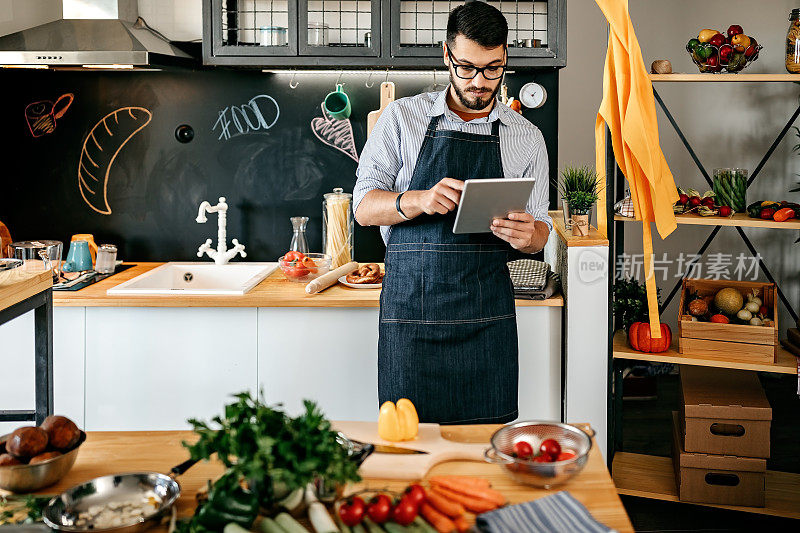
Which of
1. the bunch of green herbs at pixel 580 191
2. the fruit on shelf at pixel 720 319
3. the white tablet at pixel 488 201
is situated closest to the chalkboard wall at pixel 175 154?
the bunch of green herbs at pixel 580 191

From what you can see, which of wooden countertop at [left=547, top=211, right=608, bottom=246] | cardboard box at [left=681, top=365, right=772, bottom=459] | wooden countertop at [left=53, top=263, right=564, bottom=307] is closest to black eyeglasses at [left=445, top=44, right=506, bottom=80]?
wooden countertop at [left=547, top=211, right=608, bottom=246]

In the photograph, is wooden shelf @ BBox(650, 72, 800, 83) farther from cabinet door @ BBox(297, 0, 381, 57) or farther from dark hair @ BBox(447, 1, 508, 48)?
cabinet door @ BBox(297, 0, 381, 57)

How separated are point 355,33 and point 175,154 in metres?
1.06

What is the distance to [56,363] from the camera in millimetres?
3232

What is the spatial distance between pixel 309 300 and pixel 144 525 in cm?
179

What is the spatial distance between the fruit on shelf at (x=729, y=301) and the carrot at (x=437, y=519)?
2.29 metres

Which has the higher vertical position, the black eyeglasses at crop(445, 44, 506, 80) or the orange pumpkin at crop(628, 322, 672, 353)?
the black eyeglasses at crop(445, 44, 506, 80)

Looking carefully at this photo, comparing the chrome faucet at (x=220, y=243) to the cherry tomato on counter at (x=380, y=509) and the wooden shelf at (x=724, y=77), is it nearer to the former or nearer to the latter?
the wooden shelf at (x=724, y=77)

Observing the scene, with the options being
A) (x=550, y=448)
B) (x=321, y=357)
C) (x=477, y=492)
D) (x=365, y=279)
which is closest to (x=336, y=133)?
(x=365, y=279)

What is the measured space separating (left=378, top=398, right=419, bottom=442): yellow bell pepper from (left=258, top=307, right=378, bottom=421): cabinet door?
56.1 inches

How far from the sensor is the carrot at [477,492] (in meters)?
1.50

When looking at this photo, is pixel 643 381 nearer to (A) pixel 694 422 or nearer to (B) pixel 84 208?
(A) pixel 694 422

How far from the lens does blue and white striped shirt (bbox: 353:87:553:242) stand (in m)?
2.63

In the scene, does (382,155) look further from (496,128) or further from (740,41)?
(740,41)
